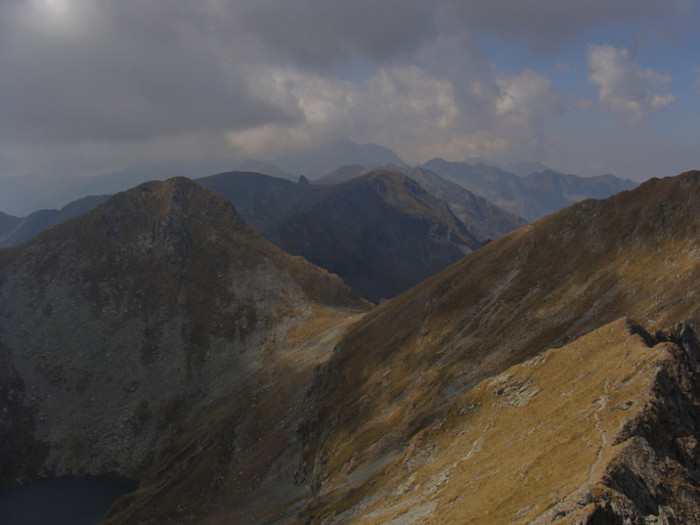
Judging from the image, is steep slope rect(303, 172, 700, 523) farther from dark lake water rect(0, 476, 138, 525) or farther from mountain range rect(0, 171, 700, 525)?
dark lake water rect(0, 476, 138, 525)

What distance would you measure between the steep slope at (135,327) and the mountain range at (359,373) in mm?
695

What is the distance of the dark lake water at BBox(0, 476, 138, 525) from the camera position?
10531cm

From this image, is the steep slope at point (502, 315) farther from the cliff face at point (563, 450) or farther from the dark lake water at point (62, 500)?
the dark lake water at point (62, 500)

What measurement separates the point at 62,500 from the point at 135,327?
60418 mm

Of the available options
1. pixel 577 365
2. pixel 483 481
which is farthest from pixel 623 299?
pixel 483 481

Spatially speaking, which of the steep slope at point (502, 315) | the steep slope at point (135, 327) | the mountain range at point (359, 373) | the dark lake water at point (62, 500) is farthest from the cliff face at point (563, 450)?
the dark lake water at point (62, 500)

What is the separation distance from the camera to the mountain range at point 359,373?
126ft

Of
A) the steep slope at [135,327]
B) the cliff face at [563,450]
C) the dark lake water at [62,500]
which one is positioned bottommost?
the dark lake water at [62,500]

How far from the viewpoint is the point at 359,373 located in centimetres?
10038

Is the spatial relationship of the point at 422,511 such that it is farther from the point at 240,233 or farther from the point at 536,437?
the point at 240,233

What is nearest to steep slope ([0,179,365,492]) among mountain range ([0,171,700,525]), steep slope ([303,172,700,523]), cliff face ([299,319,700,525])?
mountain range ([0,171,700,525])

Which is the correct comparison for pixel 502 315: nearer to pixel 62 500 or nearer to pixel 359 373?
pixel 359 373

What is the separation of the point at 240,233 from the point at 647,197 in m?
160

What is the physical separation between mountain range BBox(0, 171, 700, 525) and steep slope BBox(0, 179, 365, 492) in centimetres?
70
